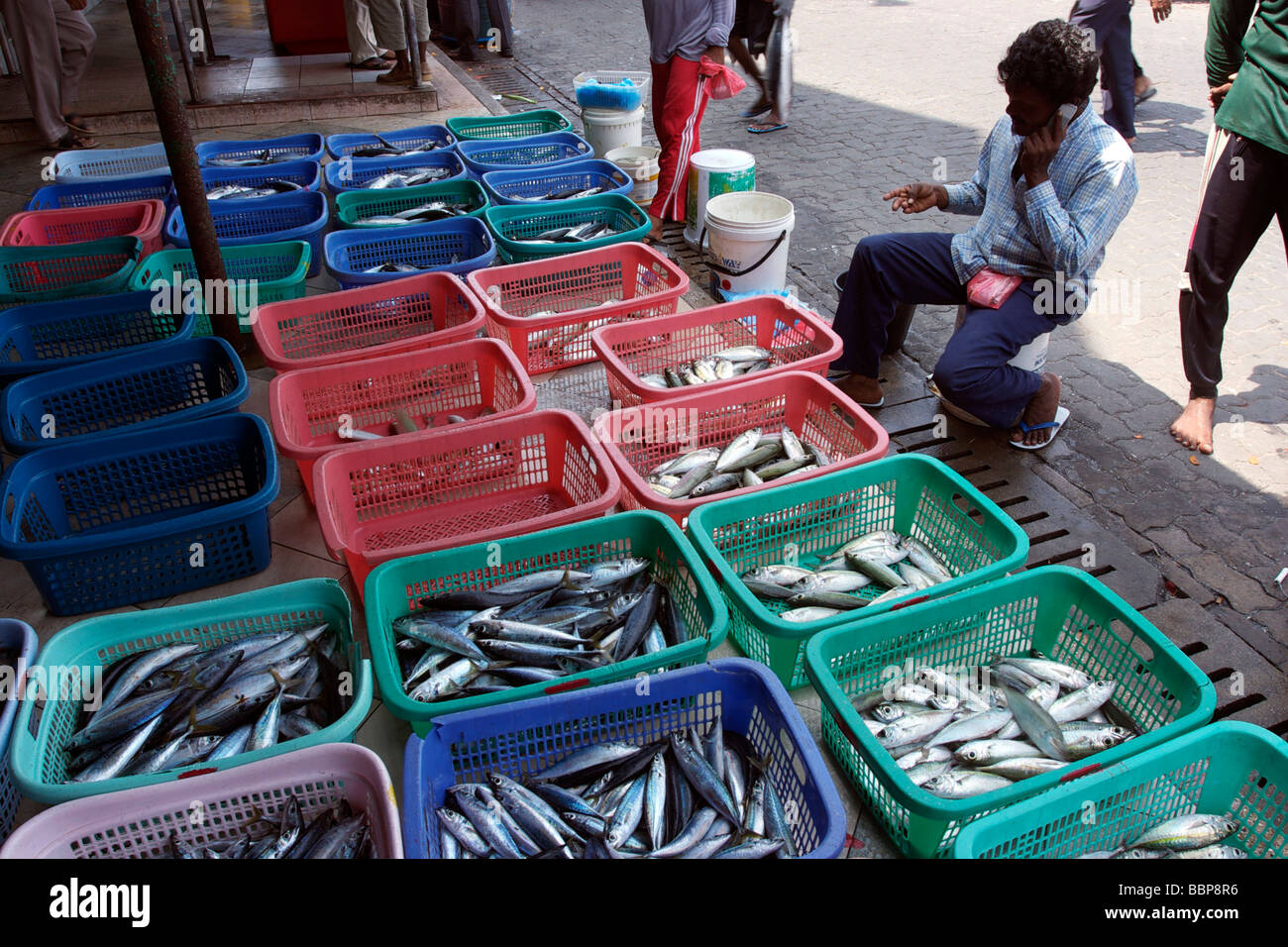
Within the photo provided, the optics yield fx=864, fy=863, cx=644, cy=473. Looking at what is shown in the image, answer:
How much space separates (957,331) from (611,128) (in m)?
3.98

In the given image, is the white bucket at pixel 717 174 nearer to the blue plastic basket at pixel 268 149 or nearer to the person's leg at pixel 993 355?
the person's leg at pixel 993 355

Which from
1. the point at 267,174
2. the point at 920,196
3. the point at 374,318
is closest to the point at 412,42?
the point at 267,174

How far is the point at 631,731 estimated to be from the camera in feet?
8.86

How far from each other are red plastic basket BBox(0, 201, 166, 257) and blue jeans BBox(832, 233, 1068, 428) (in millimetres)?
4227

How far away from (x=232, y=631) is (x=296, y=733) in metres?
0.49

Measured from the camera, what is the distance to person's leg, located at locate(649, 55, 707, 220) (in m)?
6.55

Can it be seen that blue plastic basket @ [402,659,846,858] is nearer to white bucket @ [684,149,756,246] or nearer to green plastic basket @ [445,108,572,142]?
white bucket @ [684,149,756,246]

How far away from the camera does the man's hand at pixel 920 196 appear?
181 inches

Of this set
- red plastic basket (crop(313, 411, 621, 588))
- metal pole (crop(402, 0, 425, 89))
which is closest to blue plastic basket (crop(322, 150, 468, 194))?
metal pole (crop(402, 0, 425, 89))

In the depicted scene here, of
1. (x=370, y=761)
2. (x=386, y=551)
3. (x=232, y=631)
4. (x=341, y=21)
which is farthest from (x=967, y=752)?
(x=341, y=21)

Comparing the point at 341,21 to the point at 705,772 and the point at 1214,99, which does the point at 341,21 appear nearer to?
the point at 1214,99

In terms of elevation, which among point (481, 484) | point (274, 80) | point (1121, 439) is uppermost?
point (274, 80)

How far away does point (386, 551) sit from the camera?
3.03m

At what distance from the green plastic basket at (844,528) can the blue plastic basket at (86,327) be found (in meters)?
2.92
